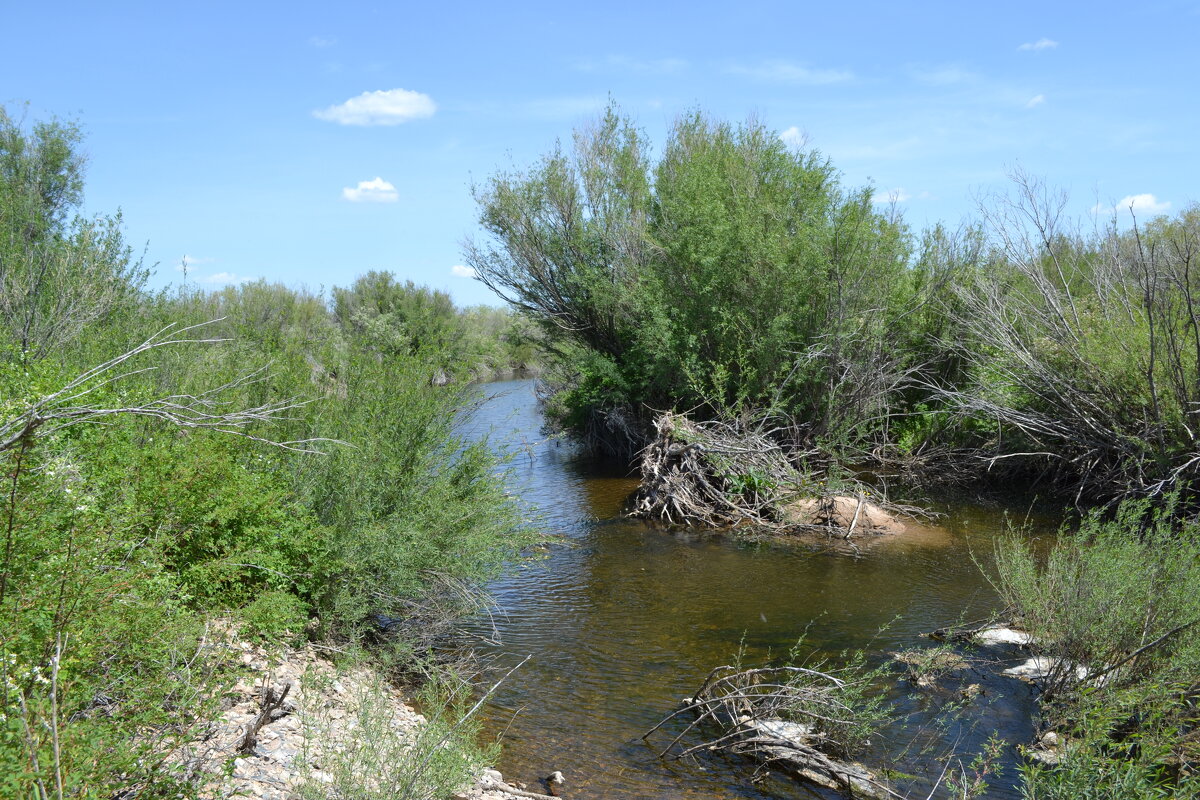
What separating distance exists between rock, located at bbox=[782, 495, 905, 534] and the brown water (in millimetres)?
530

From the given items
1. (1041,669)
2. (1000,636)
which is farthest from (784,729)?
(1000,636)

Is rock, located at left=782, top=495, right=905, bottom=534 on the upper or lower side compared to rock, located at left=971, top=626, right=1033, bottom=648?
upper

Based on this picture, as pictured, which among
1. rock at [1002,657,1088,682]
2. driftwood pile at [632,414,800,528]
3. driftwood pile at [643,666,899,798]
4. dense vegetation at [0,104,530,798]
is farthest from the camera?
driftwood pile at [632,414,800,528]

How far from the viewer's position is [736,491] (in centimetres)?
1474

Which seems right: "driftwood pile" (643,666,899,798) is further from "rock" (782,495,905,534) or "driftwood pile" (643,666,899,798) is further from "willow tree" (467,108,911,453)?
"willow tree" (467,108,911,453)

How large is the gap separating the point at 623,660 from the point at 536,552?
13.2 feet

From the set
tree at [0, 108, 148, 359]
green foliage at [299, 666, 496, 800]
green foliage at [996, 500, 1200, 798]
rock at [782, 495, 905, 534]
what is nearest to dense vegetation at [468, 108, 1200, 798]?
green foliage at [996, 500, 1200, 798]

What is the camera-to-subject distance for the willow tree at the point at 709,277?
1619 centimetres

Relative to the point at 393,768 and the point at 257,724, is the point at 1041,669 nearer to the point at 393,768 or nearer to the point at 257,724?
the point at 393,768

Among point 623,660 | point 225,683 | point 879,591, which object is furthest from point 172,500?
point 879,591

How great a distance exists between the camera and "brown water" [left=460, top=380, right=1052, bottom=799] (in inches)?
245

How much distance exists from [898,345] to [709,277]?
15.8 ft

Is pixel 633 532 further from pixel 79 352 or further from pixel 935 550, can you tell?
pixel 79 352

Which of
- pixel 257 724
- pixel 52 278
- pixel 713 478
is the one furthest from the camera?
pixel 713 478
